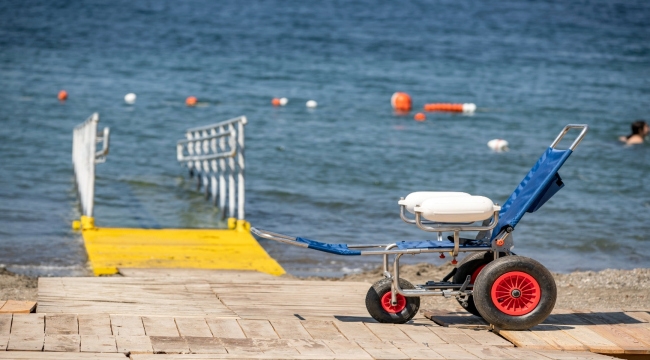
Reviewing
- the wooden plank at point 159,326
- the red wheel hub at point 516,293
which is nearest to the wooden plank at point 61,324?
the wooden plank at point 159,326

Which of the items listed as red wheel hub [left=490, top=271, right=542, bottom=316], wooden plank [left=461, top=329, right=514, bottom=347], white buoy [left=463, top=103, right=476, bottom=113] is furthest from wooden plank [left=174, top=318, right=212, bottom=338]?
white buoy [left=463, top=103, right=476, bottom=113]

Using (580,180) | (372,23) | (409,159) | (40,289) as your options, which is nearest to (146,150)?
(409,159)

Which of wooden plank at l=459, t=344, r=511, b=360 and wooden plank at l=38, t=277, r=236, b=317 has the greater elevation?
wooden plank at l=459, t=344, r=511, b=360

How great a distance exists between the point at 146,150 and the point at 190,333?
14322 millimetres

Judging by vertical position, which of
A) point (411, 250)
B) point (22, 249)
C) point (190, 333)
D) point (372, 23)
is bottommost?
point (22, 249)

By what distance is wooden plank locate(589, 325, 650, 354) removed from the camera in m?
5.20

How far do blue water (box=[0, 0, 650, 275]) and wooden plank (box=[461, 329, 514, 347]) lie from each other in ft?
14.0

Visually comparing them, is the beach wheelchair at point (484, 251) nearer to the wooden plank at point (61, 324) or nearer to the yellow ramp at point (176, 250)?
the wooden plank at point (61, 324)

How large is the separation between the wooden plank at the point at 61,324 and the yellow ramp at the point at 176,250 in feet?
9.17

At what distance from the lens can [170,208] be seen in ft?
44.0

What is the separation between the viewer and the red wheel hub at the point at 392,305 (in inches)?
228

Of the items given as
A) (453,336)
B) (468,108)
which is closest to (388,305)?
(453,336)

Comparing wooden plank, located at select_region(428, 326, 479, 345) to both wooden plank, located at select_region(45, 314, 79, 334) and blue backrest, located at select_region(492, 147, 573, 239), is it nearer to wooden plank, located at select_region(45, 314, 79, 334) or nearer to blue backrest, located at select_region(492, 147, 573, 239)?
blue backrest, located at select_region(492, 147, 573, 239)

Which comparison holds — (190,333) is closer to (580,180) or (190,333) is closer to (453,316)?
(453,316)
